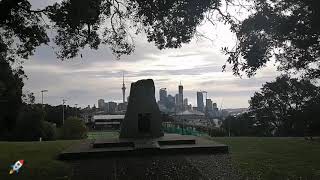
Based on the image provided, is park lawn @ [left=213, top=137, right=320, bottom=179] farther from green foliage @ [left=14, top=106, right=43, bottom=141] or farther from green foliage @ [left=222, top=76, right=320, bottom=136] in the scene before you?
green foliage @ [left=14, top=106, right=43, bottom=141]

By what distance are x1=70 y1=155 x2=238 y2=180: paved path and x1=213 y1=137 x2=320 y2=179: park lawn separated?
555 mm

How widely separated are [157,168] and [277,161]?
4.35 m

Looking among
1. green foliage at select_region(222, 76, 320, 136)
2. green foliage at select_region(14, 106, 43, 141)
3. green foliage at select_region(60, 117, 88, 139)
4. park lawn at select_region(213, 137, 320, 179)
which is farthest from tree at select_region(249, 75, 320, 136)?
park lawn at select_region(213, 137, 320, 179)

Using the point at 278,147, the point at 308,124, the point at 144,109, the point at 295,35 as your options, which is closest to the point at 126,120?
the point at 144,109

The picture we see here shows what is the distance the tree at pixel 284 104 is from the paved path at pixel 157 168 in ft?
126

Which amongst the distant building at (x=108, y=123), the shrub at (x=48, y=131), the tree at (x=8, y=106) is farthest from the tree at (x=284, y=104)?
the distant building at (x=108, y=123)

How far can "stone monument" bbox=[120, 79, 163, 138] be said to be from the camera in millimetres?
21312

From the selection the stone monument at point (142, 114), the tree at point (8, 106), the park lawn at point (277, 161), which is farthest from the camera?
the tree at point (8, 106)

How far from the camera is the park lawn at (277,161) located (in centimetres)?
1309

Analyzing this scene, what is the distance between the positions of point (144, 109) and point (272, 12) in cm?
935

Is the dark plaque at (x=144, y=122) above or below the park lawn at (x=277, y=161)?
above

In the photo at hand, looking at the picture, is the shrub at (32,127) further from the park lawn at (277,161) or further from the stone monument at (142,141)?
the park lawn at (277,161)

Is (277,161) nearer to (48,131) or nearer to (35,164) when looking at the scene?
(35,164)

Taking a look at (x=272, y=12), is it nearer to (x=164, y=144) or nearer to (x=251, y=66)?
(x=251, y=66)
